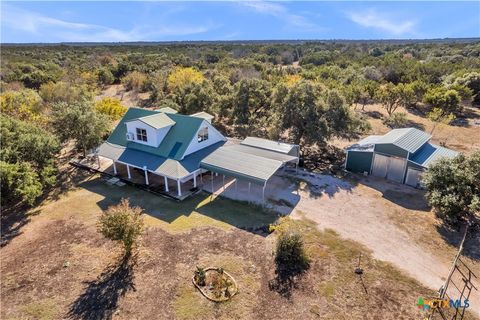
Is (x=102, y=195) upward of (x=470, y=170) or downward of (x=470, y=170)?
downward

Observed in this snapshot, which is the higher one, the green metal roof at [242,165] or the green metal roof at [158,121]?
the green metal roof at [158,121]

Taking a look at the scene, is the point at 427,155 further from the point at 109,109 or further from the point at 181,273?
the point at 109,109

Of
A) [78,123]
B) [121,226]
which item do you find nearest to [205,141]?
[78,123]

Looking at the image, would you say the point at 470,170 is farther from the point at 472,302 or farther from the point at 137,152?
the point at 137,152

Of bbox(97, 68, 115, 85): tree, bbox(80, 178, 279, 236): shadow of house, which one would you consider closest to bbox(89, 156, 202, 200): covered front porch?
bbox(80, 178, 279, 236): shadow of house

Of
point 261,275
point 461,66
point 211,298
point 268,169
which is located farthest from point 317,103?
point 461,66

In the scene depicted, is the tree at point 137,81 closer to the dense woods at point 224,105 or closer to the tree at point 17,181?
the dense woods at point 224,105
